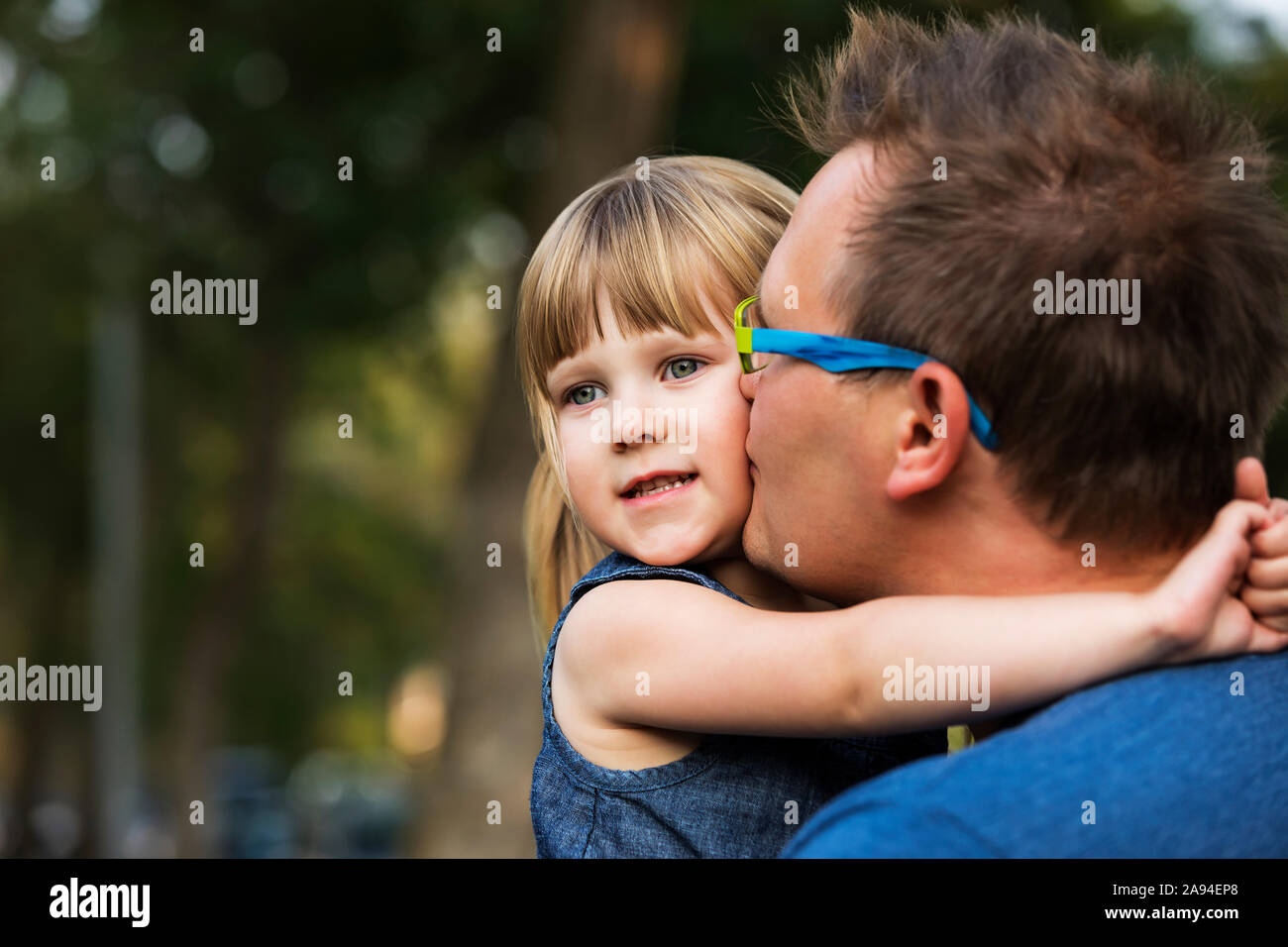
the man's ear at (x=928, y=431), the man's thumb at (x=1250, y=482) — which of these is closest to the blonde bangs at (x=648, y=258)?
the man's ear at (x=928, y=431)

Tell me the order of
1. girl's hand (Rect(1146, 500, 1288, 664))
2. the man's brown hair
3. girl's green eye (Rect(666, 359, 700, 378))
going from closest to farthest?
girl's hand (Rect(1146, 500, 1288, 664)) < the man's brown hair < girl's green eye (Rect(666, 359, 700, 378))

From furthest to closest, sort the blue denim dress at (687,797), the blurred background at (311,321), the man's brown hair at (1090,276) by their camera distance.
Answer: the blurred background at (311,321)
the blue denim dress at (687,797)
the man's brown hair at (1090,276)

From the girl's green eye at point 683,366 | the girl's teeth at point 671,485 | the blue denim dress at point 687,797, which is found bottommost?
the blue denim dress at point 687,797

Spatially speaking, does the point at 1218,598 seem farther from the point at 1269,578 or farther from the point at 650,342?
the point at 650,342

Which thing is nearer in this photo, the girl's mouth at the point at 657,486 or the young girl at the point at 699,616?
the young girl at the point at 699,616

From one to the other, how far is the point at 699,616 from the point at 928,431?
49 centimetres

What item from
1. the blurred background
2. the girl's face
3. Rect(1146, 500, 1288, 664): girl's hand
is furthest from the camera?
the blurred background

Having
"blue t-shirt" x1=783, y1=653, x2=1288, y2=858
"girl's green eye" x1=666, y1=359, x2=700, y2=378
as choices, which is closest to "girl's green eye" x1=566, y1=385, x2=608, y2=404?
"girl's green eye" x1=666, y1=359, x2=700, y2=378

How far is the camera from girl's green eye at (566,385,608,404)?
8.66 ft

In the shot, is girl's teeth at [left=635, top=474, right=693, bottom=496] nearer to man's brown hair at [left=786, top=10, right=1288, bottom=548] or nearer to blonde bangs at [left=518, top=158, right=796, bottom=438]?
blonde bangs at [left=518, top=158, right=796, bottom=438]

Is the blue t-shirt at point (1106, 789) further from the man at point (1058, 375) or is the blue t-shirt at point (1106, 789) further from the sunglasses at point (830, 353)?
the sunglasses at point (830, 353)

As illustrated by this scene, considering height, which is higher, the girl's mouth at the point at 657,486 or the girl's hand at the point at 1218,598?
the girl's mouth at the point at 657,486

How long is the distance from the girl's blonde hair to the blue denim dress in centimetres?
48

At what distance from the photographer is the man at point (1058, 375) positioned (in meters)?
1.79
